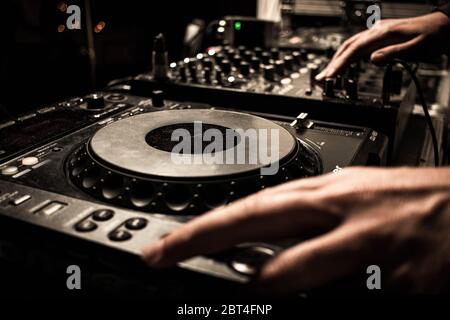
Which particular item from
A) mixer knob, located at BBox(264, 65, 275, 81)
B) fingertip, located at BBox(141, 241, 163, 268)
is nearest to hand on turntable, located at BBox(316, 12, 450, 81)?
mixer knob, located at BBox(264, 65, 275, 81)

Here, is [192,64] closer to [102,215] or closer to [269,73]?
[269,73]

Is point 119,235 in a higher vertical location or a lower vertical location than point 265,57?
lower

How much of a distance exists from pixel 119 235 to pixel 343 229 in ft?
0.97

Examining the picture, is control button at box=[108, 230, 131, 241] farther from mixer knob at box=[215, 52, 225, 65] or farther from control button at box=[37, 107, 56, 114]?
mixer knob at box=[215, 52, 225, 65]

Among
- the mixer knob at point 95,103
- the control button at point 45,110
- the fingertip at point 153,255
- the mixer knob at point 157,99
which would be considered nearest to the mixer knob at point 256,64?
the mixer knob at point 157,99

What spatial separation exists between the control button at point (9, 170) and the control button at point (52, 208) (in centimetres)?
16

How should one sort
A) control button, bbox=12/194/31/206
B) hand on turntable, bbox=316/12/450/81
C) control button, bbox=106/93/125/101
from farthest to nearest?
1. hand on turntable, bbox=316/12/450/81
2. control button, bbox=106/93/125/101
3. control button, bbox=12/194/31/206

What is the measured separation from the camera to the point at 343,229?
52 cm

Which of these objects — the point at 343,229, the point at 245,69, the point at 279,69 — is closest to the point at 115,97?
the point at 245,69

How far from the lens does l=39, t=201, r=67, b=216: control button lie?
697 mm

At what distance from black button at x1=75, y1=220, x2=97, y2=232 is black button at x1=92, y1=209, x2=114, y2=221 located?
0.02 meters

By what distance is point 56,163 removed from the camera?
0.88m

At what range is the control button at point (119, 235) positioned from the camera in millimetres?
619
